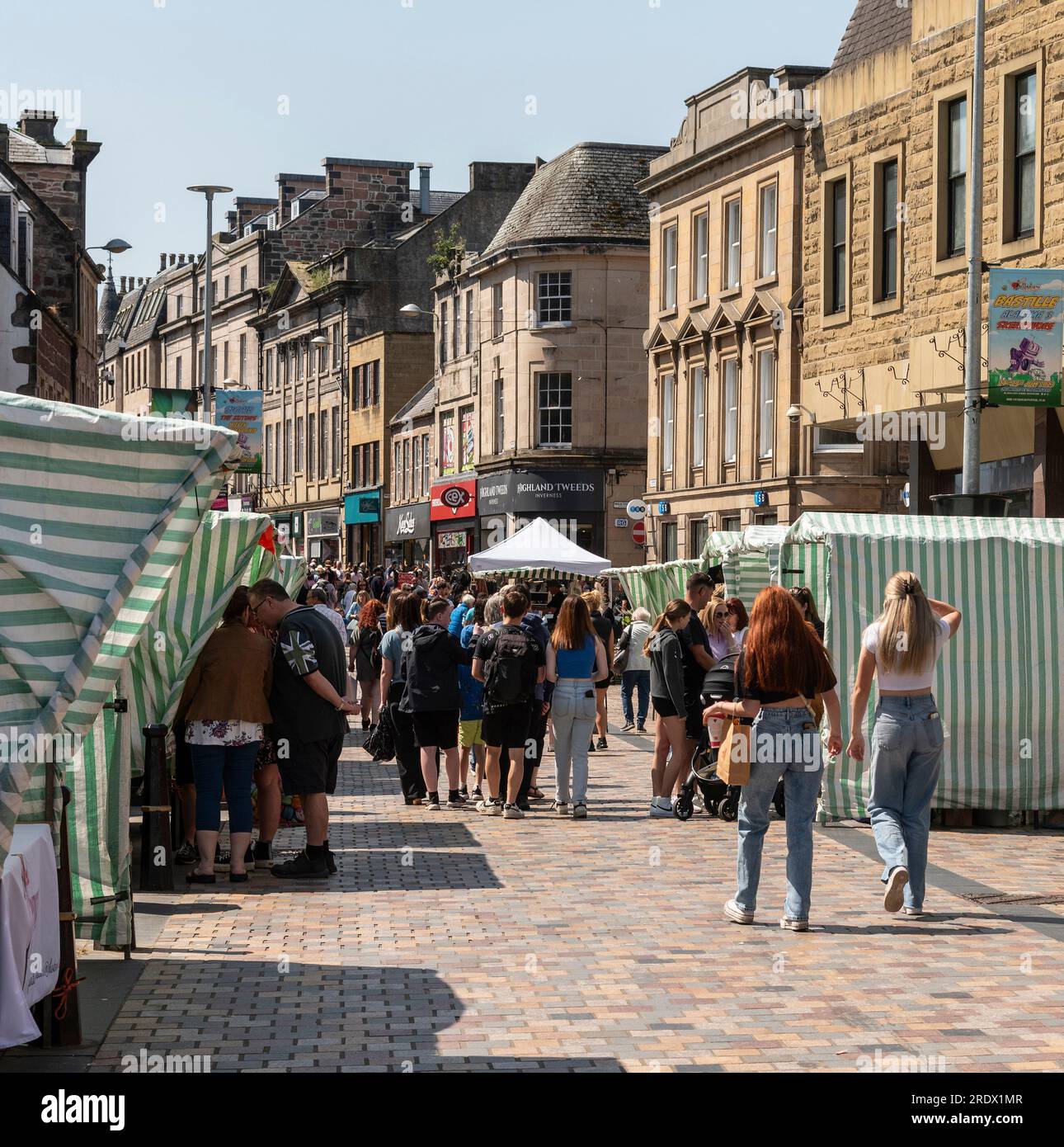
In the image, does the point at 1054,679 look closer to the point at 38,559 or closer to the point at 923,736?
the point at 923,736

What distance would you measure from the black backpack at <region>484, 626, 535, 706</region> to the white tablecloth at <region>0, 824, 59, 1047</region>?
7.82 metres

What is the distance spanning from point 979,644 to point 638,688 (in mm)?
10409

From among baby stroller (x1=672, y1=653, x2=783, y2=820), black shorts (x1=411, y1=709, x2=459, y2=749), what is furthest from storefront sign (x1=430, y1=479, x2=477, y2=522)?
baby stroller (x1=672, y1=653, x2=783, y2=820)

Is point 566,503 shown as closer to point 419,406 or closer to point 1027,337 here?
point 419,406

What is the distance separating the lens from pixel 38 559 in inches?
260

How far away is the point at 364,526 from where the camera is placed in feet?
230

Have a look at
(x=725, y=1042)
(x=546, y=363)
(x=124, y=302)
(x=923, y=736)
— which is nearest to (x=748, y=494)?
(x=546, y=363)

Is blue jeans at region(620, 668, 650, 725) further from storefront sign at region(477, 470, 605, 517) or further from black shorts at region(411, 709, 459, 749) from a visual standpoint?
storefront sign at region(477, 470, 605, 517)

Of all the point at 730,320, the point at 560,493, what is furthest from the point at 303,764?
the point at 560,493

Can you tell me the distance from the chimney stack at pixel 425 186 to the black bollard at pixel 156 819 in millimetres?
71965

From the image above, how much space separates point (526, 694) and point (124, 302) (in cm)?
10247

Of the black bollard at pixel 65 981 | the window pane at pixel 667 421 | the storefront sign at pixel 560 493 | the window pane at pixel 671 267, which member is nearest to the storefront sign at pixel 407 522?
the storefront sign at pixel 560 493

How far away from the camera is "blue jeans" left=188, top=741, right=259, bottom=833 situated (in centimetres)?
1133

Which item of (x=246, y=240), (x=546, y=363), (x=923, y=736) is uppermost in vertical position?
(x=246, y=240)
